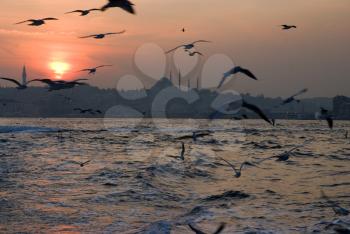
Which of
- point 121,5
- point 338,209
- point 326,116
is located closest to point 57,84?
point 121,5

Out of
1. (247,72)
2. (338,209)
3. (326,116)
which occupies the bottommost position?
(338,209)

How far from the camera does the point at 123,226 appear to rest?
1354cm

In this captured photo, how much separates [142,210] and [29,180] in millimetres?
8728

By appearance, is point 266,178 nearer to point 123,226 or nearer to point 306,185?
point 306,185

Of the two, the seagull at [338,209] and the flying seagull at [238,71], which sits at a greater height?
the flying seagull at [238,71]

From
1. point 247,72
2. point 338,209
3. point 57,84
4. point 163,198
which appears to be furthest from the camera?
point 163,198

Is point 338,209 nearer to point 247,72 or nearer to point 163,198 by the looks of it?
point 163,198

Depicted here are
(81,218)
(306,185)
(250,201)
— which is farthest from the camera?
(306,185)

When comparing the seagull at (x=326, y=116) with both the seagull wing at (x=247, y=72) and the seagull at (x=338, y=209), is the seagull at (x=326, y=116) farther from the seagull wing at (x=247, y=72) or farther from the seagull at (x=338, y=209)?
the seagull wing at (x=247, y=72)

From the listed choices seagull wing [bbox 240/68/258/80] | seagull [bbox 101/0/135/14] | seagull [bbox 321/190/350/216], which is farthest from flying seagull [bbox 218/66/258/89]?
seagull [bbox 321/190/350/216]

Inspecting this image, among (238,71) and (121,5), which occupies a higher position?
(121,5)

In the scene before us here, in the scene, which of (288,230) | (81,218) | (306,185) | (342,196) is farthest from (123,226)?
(306,185)

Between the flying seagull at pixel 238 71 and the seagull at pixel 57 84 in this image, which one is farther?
the seagull at pixel 57 84

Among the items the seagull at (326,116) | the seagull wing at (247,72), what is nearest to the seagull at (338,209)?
the seagull at (326,116)
